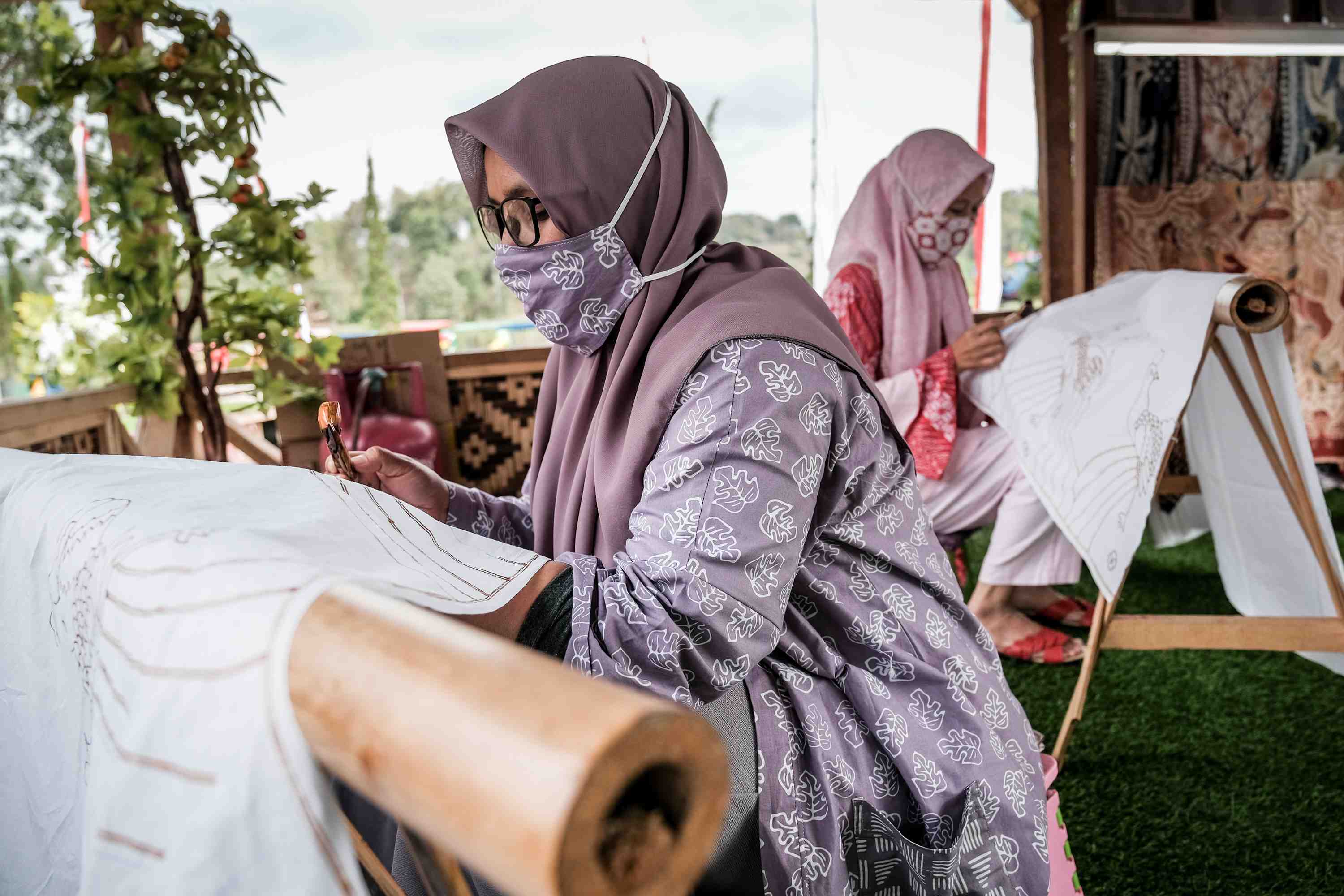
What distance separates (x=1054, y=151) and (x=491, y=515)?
289cm

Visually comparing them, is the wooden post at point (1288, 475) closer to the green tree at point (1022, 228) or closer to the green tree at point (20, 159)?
the green tree at point (1022, 228)

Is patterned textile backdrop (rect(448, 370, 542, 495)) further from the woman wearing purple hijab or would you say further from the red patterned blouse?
the woman wearing purple hijab

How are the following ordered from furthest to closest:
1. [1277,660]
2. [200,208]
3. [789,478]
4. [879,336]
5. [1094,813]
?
[200,208] → [879,336] → [1277,660] → [1094,813] → [789,478]

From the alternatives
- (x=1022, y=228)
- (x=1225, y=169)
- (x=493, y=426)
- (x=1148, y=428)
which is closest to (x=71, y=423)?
(x=493, y=426)

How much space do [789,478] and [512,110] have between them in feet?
1.79

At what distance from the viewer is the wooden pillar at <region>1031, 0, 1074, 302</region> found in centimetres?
328

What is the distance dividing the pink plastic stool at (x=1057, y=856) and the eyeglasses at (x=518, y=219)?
846 millimetres

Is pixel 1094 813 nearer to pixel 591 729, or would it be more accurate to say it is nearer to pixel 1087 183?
pixel 591 729

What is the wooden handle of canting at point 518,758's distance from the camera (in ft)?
0.67

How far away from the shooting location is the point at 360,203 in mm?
4285

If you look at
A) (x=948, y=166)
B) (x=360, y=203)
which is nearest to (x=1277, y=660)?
(x=948, y=166)

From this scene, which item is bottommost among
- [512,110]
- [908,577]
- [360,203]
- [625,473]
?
[908,577]

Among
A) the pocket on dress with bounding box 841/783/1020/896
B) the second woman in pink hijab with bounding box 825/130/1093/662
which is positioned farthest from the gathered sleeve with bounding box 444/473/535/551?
the second woman in pink hijab with bounding box 825/130/1093/662

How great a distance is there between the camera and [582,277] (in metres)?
1.03
